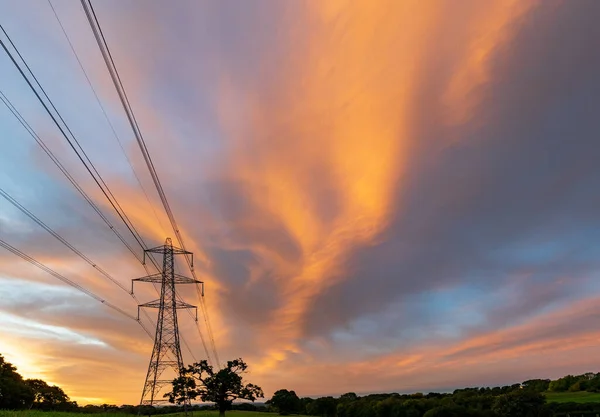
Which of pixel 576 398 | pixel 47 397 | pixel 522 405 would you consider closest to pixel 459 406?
pixel 522 405

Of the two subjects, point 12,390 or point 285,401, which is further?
point 285,401

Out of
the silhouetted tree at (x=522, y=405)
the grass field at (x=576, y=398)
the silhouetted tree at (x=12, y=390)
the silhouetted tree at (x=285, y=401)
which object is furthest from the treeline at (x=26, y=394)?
the grass field at (x=576, y=398)

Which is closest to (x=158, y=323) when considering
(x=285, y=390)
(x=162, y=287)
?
(x=162, y=287)

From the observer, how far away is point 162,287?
62.3 meters

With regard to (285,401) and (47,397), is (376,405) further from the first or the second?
(47,397)

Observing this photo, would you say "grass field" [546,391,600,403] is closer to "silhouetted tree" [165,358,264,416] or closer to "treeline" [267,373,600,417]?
"treeline" [267,373,600,417]

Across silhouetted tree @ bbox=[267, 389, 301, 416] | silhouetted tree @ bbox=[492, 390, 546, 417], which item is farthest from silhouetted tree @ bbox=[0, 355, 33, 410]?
silhouetted tree @ bbox=[492, 390, 546, 417]

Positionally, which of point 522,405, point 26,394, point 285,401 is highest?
point 26,394

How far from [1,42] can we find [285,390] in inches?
6333

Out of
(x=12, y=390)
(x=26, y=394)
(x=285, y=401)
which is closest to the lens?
(x=12, y=390)

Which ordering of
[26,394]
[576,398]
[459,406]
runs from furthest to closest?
[576,398] → [459,406] → [26,394]

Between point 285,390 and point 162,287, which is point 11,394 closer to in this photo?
point 162,287

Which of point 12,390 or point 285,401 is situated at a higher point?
point 12,390

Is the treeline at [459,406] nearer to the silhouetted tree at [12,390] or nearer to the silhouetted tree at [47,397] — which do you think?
the silhouetted tree at [47,397]
